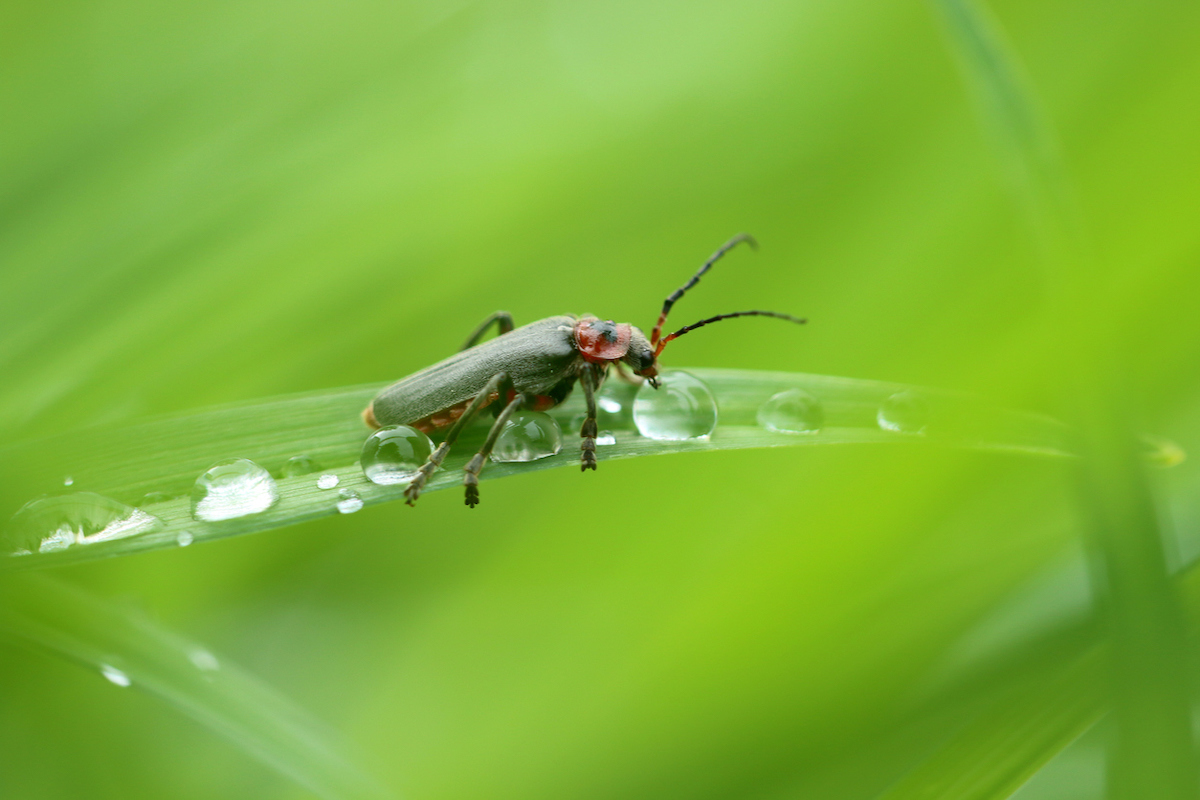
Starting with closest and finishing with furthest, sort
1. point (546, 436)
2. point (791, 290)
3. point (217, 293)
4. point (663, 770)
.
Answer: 1. point (663, 770)
2. point (546, 436)
3. point (217, 293)
4. point (791, 290)

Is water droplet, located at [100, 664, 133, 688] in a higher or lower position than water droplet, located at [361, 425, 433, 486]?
lower

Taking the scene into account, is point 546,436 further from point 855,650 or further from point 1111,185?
point 1111,185

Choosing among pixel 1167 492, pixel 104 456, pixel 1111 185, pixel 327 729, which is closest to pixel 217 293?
pixel 104 456

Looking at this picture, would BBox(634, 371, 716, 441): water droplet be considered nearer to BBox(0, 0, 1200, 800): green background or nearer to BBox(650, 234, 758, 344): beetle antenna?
BBox(0, 0, 1200, 800): green background

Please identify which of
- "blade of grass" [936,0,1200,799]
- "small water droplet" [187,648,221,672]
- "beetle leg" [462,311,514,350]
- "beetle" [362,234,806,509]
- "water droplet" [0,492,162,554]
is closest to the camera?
"blade of grass" [936,0,1200,799]

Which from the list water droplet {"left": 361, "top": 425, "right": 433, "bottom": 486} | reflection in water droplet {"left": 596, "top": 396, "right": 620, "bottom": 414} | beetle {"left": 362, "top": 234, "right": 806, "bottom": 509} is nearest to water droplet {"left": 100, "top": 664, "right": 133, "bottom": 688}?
water droplet {"left": 361, "top": 425, "right": 433, "bottom": 486}

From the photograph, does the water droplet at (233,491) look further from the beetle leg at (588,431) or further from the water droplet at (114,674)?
the beetle leg at (588,431)

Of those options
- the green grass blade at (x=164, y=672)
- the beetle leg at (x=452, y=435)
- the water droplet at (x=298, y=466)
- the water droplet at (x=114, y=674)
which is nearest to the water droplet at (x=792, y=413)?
the beetle leg at (x=452, y=435)
